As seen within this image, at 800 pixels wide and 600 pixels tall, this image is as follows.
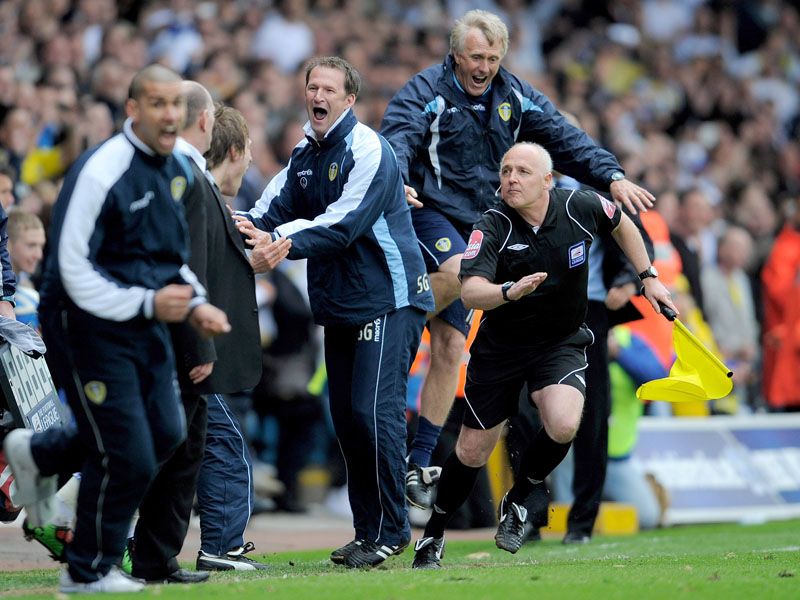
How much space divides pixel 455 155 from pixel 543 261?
4.26 ft

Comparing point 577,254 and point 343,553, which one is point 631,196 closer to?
point 577,254

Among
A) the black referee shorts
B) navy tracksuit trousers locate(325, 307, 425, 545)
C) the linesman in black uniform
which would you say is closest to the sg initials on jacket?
navy tracksuit trousers locate(325, 307, 425, 545)

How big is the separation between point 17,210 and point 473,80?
3.19 metres

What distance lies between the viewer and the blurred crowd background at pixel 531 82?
13.1 meters

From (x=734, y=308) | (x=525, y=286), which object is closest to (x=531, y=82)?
(x=734, y=308)

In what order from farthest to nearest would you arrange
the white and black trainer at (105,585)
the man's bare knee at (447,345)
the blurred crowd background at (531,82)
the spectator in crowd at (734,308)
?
the spectator in crowd at (734,308) → the blurred crowd background at (531,82) → the man's bare knee at (447,345) → the white and black trainer at (105,585)

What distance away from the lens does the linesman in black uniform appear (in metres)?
8.28

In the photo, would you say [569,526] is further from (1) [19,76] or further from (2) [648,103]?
(2) [648,103]

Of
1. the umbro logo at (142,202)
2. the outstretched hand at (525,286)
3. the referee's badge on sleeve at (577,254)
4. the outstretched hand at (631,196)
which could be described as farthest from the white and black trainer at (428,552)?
the umbro logo at (142,202)

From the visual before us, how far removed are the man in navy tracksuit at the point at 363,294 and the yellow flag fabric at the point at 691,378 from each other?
1.56 meters

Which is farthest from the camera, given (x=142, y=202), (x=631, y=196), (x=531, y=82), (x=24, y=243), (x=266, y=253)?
(x=531, y=82)

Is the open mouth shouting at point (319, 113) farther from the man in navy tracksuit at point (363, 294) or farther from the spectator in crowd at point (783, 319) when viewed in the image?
the spectator in crowd at point (783, 319)

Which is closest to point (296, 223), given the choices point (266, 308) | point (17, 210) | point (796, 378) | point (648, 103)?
point (17, 210)

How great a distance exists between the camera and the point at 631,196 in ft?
29.7
